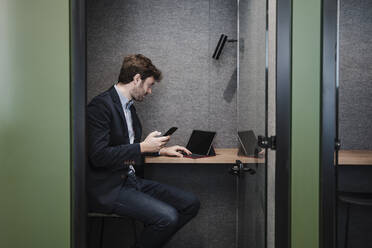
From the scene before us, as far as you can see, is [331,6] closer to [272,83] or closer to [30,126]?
[272,83]

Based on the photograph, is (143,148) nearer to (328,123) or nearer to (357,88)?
(328,123)

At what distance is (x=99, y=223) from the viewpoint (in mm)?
2053

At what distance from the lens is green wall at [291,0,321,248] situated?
1.09 m

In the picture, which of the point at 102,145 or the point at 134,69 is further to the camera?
the point at 134,69

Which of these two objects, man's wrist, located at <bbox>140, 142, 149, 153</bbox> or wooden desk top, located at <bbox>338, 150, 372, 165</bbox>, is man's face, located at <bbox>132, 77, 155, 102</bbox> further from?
wooden desk top, located at <bbox>338, 150, 372, 165</bbox>

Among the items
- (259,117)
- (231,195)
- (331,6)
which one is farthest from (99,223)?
(331,6)

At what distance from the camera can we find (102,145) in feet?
4.83

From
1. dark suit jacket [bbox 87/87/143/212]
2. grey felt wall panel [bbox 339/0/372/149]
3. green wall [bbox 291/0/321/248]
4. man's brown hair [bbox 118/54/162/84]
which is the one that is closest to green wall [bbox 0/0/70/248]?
dark suit jacket [bbox 87/87/143/212]

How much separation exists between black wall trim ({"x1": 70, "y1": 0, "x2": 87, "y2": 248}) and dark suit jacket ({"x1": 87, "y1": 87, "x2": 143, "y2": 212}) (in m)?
0.34

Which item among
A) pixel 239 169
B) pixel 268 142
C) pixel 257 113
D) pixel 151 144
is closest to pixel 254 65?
pixel 257 113

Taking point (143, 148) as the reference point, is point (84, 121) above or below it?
above

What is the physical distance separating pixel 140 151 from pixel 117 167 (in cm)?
15

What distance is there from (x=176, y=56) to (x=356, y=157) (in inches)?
50.4

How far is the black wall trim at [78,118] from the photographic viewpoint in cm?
110
